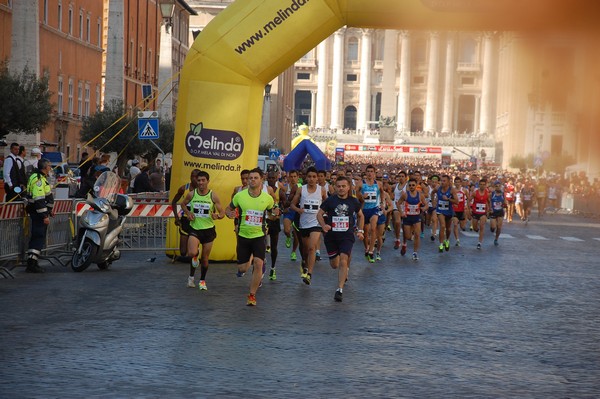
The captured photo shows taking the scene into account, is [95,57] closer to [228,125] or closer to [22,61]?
[22,61]

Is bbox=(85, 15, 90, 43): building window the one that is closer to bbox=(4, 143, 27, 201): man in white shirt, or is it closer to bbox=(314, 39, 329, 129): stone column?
bbox=(4, 143, 27, 201): man in white shirt

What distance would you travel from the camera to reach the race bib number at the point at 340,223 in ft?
44.8

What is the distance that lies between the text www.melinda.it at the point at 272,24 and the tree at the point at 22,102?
10992mm

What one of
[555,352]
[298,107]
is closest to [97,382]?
[555,352]

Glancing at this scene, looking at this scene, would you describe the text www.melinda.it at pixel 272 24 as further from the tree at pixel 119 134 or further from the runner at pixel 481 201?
the tree at pixel 119 134

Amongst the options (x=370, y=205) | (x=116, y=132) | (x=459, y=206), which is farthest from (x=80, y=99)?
(x=370, y=205)

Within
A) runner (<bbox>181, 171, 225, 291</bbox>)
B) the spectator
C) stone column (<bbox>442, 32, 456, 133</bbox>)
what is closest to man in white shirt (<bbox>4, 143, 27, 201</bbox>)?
runner (<bbox>181, 171, 225, 291</bbox>)

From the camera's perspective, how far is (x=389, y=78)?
144000 millimetres

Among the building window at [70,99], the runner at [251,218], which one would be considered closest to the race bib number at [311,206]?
the runner at [251,218]

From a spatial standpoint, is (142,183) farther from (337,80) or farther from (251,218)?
(337,80)

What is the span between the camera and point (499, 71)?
19.8ft

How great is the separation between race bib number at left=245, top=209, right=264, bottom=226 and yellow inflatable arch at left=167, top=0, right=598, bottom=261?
3.48 metres

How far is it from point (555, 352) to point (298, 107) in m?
164

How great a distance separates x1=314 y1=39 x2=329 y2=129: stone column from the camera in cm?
16462
